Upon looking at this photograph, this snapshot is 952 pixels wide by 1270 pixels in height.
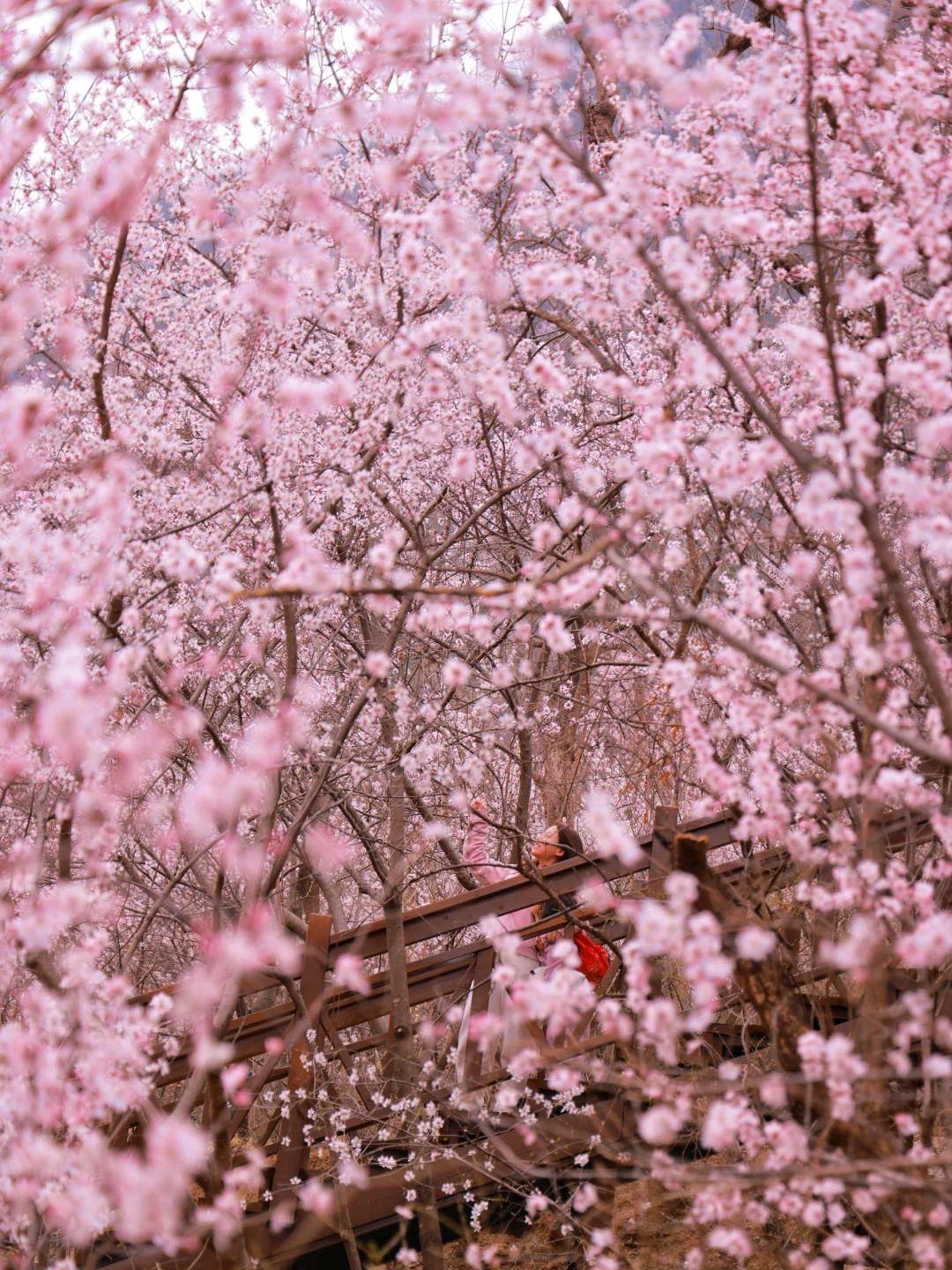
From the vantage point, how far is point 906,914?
3600mm

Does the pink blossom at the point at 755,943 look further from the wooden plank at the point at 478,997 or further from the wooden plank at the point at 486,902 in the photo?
the wooden plank at the point at 478,997

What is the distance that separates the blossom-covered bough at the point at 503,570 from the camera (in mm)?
2988

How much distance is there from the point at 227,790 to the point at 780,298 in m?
5.74

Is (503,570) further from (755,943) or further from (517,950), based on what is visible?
(755,943)

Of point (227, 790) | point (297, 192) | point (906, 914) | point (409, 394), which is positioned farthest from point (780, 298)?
point (227, 790)

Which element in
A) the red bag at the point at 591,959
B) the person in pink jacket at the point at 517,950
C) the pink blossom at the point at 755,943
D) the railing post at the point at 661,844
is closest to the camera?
the pink blossom at the point at 755,943

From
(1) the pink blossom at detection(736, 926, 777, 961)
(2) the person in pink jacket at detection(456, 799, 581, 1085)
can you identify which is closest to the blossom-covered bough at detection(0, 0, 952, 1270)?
(1) the pink blossom at detection(736, 926, 777, 961)

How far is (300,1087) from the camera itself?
5109 mm

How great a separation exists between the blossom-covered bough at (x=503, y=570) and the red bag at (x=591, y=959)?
0.16m

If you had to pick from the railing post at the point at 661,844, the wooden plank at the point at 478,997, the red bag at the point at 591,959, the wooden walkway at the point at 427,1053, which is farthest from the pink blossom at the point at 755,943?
the red bag at the point at 591,959

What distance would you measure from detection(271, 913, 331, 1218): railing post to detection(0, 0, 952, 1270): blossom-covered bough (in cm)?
4

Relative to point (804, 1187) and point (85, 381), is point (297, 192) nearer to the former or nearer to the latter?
point (85, 381)

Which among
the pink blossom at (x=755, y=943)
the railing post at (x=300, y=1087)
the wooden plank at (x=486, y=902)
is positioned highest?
the wooden plank at (x=486, y=902)

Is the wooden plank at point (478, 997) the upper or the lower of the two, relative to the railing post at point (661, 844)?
lower
